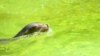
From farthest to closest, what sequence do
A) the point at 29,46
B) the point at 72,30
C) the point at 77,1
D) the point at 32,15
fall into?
1. the point at 77,1
2. the point at 32,15
3. the point at 72,30
4. the point at 29,46

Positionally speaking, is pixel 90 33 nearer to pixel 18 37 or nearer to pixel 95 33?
pixel 95 33

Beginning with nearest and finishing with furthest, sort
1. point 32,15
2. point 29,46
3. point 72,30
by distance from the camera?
1. point 29,46
2. point 72,30
3. point 32,15

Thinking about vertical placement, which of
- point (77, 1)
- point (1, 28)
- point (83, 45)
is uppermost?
point (77, 1)

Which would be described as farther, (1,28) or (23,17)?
(23,17)

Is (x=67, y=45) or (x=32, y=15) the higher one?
(x=32, y=15)

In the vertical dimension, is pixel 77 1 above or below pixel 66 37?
above

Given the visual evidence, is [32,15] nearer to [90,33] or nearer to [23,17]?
[23,17]

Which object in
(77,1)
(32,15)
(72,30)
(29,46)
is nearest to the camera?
(29,46)

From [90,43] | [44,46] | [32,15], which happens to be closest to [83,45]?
[90,43]

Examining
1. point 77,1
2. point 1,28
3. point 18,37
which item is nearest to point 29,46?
point 18,37
